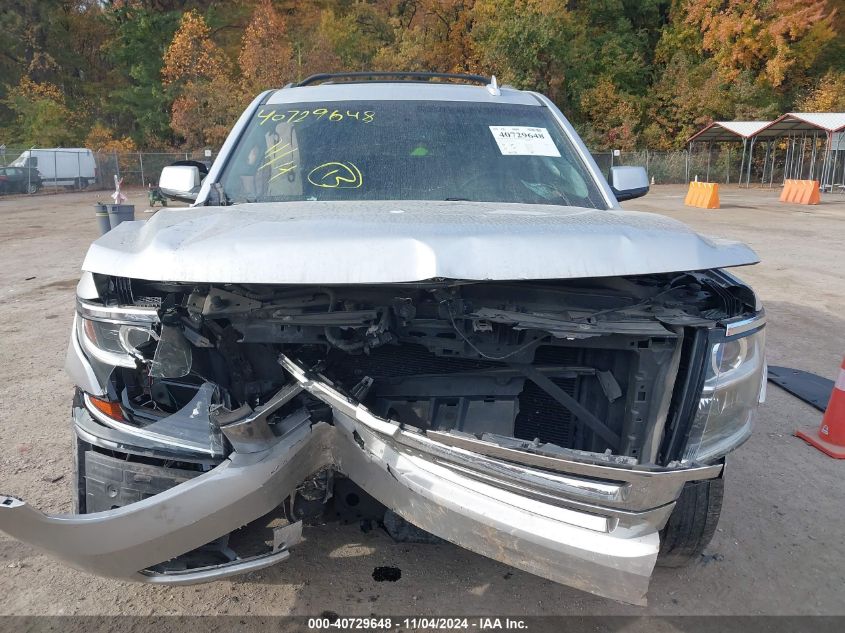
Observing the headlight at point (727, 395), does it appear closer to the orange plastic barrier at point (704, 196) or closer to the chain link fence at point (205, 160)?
the chain link fence at point (205, 160)

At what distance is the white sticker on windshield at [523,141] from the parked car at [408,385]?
734 mm

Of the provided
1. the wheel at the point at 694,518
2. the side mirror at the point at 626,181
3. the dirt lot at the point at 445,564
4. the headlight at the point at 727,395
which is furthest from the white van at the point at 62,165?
the headlight at the point at 727,395

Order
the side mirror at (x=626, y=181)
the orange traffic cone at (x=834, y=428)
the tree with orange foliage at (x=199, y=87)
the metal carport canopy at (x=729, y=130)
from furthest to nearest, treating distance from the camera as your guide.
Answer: the tree with orange foliage at (x=199, y=87) < the metal carport canopy at (x=729, y=130) < the orange traffic cone at (x=834, y=428) < the side mirror at (x=626, y=181)

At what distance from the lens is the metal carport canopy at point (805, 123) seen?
89.8 feet

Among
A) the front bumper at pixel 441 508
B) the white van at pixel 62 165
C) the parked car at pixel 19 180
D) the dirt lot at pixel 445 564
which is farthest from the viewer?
the white van at pixel 62 165

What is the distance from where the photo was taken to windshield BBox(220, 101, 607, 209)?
2.97 meters

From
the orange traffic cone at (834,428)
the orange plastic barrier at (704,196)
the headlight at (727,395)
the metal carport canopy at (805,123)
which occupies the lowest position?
the orange plastic barrier at (704,196)

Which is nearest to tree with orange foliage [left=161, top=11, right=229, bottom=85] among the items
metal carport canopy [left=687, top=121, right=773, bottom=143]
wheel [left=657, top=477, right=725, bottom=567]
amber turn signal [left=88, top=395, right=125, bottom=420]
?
metal carport canopy [left=687, top=121, right=773, bottom=143]

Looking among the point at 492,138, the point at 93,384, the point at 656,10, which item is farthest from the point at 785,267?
the point at 656,10

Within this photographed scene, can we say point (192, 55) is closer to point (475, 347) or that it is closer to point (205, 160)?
point (205, 160)

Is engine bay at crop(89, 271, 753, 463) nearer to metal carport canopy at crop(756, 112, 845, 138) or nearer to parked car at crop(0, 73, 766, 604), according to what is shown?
parked car at crop(0, 73, 766, 604)

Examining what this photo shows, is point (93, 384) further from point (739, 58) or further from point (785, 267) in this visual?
point (739, 58)

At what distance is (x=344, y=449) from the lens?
196cm

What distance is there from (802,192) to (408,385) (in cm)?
2509
